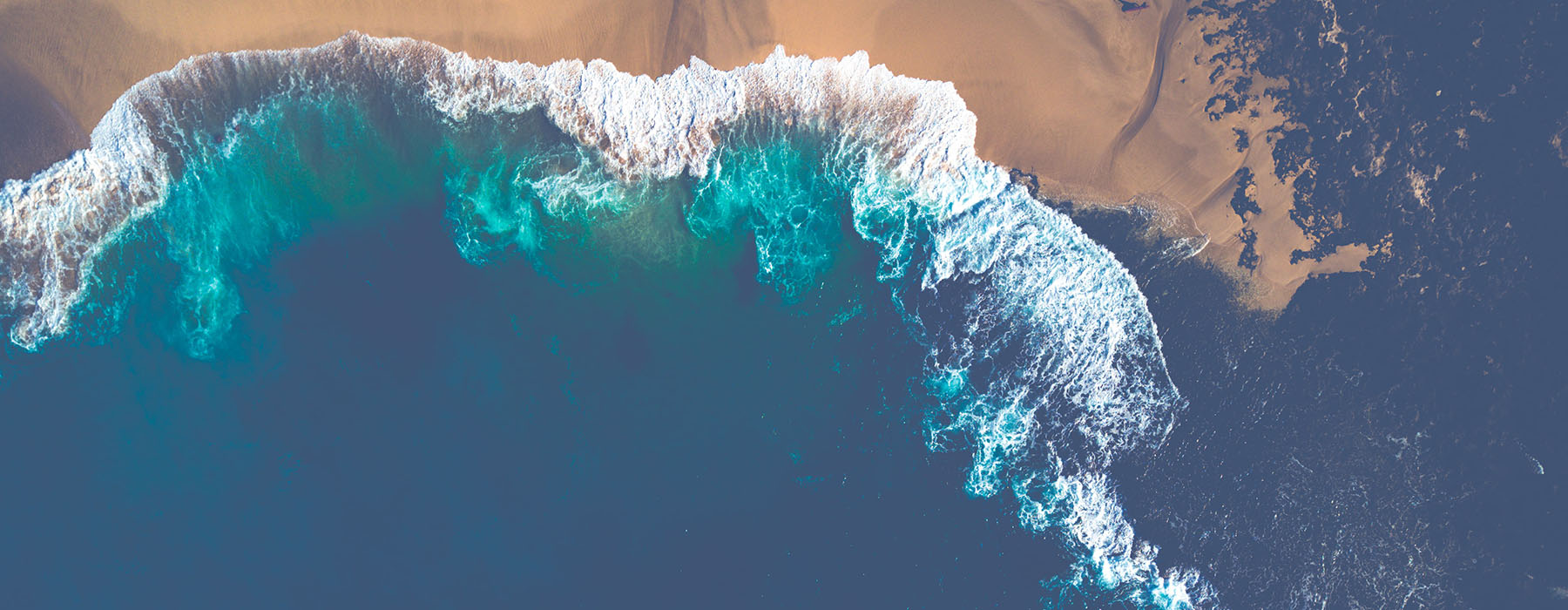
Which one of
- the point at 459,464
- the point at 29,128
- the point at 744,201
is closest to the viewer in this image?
the point at 29,128

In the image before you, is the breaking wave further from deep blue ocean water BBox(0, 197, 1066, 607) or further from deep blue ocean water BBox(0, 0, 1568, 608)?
deep blue ocean water BBox(0, 197, 1066, 607)

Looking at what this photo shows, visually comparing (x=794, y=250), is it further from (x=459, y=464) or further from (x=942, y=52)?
(x=459, y=464)

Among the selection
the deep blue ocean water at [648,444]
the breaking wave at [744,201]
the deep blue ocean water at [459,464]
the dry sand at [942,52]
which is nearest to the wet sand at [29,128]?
the dry sand at [942,52]

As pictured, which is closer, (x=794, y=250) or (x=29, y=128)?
(x=29, y=128)

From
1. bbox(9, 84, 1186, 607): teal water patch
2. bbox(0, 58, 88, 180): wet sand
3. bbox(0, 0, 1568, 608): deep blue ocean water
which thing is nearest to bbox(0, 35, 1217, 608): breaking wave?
bbox(9, 84, 1186, 607): teal water patch

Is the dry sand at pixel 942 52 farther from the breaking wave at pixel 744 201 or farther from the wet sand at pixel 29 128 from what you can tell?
the breaking wave at pixel 744 201

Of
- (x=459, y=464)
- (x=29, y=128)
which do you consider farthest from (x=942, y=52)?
(x=29, y=128)
